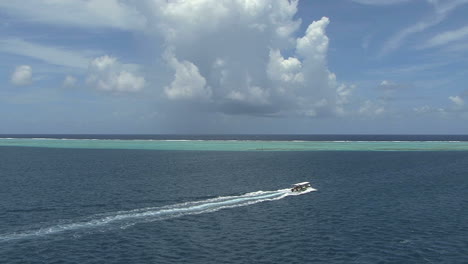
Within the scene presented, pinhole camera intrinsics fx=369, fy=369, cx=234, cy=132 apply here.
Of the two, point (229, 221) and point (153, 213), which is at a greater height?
point (153, 213)

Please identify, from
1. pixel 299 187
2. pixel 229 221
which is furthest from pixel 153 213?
pixel 299 187

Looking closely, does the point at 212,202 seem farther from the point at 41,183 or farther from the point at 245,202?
the point at 41,183

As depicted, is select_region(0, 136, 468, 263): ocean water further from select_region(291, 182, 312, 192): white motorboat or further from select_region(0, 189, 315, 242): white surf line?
select_region(291, 182, 312, 192): white motorboat

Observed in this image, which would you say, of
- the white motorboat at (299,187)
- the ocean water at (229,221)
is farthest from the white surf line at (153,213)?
the white motorboat at (299,187)

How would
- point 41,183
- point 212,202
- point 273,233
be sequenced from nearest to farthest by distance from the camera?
point 273,233, point 212,202, point 41,183

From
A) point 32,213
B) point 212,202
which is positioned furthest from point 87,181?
point 212,202

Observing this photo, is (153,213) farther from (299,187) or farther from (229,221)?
(299,187)

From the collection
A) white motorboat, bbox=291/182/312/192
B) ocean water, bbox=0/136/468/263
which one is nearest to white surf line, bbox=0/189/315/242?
ocean water, bbox=0/136/468/263
